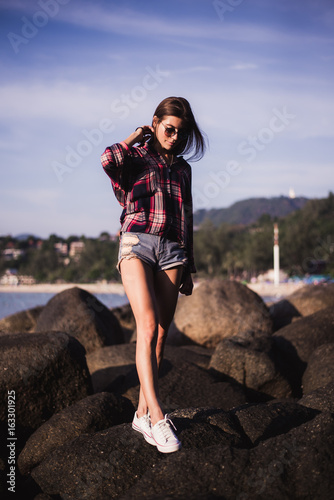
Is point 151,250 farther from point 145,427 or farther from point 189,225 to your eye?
point 145,427

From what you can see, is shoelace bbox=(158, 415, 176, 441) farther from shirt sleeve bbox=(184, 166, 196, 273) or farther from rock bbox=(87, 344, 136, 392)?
rock bbox=(87, 344, 136, 392)

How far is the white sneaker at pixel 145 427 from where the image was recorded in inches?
143

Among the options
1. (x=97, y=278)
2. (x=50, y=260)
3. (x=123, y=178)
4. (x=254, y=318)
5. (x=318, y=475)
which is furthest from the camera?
(x=50, y=260)

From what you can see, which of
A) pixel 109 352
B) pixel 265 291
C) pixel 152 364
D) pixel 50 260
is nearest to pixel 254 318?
pixel 109 352

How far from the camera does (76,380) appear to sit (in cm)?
581

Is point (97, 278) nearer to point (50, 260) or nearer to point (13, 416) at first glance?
point (50, 260)

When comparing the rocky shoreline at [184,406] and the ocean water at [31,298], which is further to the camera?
the ocean water at [31,298]

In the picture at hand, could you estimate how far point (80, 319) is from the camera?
8883mm

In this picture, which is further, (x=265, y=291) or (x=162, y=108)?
(x=265, y=291)

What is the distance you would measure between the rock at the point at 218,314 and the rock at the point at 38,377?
3968mm

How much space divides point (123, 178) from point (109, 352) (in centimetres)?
414

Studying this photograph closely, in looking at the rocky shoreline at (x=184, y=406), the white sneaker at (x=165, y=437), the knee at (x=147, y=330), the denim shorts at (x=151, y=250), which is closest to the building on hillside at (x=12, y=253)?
the rocky shoreline at (x=184, y=406)

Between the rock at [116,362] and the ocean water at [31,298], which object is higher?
the rock at [116,362]

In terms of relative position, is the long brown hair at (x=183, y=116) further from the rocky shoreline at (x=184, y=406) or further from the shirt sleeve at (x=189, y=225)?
the rocky shoreline at (x=184, y=406)
